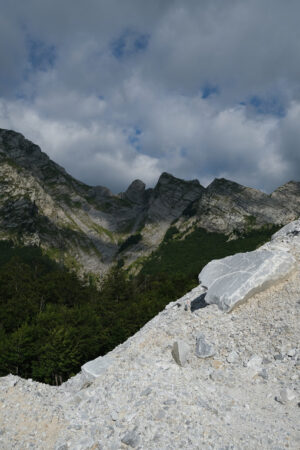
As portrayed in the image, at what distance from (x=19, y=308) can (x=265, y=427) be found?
187ft

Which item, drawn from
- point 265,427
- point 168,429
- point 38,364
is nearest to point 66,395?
point 168,429

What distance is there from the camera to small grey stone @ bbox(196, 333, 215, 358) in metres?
15.5

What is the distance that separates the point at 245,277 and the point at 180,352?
6987 millimetres

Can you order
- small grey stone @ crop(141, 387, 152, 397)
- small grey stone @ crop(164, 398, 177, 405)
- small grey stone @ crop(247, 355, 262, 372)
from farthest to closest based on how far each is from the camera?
small grey stone @ crop(247, 355, 262, 372), small grey stone @ crop(141, 387, 152, 397), small grey stone @ crop(164, 398, 177, 405)

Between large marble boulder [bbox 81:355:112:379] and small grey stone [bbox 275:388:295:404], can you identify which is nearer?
small grey stone [bbox 275:388:295:404]

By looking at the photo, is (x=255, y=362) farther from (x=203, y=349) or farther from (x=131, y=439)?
(x=131, y=439)

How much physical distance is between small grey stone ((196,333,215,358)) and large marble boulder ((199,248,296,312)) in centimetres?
297

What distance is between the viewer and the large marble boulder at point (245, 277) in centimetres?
1809

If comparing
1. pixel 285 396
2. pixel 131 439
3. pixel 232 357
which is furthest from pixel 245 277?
pixel 131 439

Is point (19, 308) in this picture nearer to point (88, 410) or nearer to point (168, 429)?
point (88, 410)

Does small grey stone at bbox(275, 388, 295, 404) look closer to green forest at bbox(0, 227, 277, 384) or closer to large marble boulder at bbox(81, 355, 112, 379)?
large marble boulder at bbox(81, 355, 112, 379)

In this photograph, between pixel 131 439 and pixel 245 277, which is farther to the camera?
pixel 245 277

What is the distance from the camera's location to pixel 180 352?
15.7 meters

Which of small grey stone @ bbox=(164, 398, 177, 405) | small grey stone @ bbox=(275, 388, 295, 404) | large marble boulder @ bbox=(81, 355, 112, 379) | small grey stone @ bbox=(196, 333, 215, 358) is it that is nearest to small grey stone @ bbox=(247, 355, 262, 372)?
small grey stone @ bbox=(275, 388, 295, 404)
